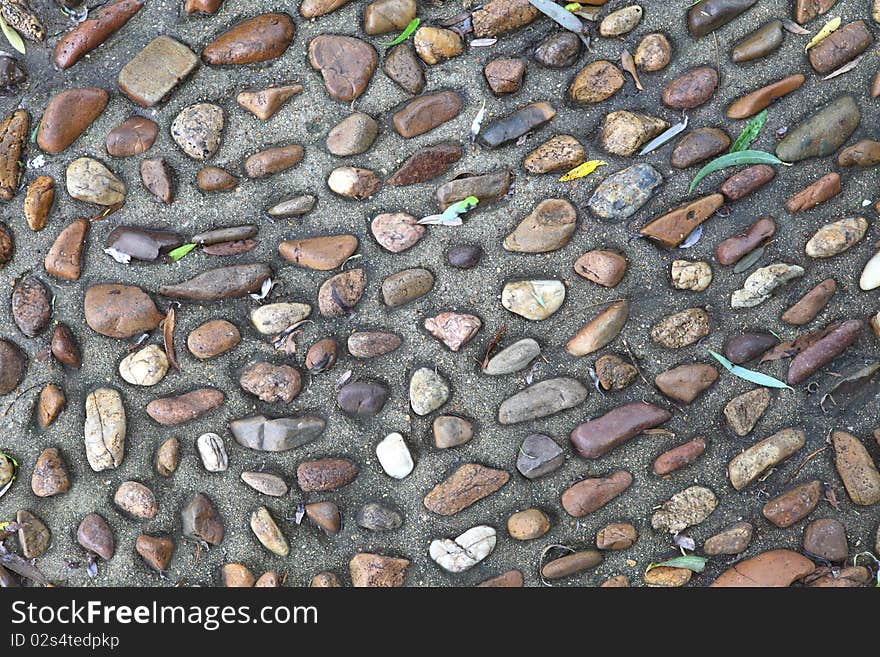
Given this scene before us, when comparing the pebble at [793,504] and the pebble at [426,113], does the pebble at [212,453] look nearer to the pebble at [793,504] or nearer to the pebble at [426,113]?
the pebble at [426,113]

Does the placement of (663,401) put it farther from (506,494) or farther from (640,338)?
(506,494)

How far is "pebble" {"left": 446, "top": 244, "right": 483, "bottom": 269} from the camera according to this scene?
1780 mm

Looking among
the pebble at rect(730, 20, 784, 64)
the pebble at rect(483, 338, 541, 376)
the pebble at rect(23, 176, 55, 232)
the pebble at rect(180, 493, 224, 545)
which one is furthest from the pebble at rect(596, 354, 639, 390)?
the pebble at rect(23, 176, 55, 232)

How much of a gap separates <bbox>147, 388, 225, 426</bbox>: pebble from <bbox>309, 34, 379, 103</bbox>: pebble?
2.66 ft

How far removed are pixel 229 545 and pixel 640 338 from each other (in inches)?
44.9

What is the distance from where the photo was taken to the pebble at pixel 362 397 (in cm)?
178

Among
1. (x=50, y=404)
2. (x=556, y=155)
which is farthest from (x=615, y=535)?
(x=50, y=404)

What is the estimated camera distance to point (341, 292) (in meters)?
1.79

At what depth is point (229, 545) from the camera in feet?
5.87

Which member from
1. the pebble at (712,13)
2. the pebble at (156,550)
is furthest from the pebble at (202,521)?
the pebble at (712,13)

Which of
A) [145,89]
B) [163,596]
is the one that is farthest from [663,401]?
[145,89]

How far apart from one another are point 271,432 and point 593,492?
0.81 metres

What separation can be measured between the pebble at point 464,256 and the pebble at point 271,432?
1.74 ft

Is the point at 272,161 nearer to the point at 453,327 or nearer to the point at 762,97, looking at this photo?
the point at 453,327
